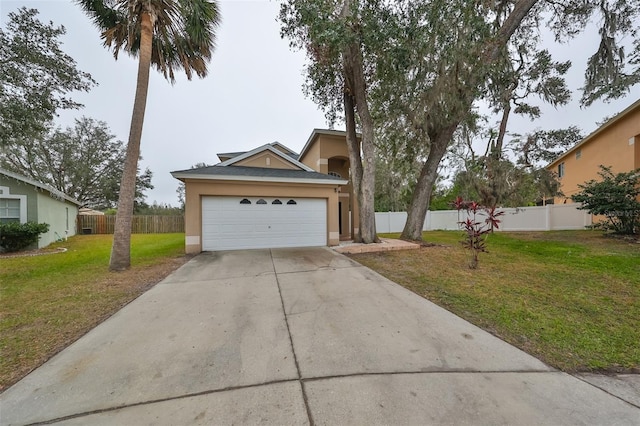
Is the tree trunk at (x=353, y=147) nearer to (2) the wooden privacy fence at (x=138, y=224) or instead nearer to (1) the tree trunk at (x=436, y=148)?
(1) the tree trunk at (x=436, y=148)

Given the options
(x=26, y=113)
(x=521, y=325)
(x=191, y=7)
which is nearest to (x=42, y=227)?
(x=26, y=113)

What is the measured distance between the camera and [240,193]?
8.96m

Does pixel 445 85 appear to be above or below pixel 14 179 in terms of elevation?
above

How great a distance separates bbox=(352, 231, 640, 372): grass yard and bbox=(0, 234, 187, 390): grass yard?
5.34m

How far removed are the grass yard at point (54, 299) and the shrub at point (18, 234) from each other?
278 centimetres

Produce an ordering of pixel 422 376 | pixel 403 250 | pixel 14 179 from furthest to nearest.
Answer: pixel 14 179 → pixel 403 250 → pixel 422 376

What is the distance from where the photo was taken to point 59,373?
240 centimetres

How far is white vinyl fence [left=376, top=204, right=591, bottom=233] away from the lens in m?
13.8

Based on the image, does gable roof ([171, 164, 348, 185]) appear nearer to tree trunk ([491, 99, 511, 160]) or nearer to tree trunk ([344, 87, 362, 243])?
tree trunk ([344, 87, 362, 243])

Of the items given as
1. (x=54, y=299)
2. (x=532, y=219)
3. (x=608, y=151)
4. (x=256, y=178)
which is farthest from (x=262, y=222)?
(x=608, y=151)

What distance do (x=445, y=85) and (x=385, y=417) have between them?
9670 millimetres

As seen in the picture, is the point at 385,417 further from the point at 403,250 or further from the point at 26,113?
the point at 26,113

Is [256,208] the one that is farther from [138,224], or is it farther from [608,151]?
[608,151]

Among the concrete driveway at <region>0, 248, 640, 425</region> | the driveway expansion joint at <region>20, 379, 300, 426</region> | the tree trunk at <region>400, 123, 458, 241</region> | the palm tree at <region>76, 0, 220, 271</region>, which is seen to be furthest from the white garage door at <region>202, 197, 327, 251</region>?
the driveway expansion joint at <region>20, 379, 300, 426</region>
